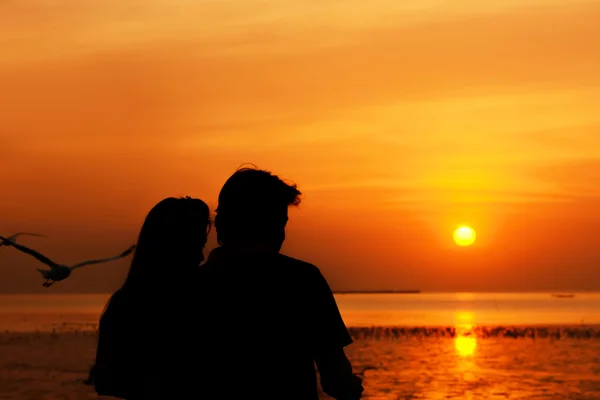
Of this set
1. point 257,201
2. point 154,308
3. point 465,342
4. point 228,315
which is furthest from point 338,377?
point 465,342

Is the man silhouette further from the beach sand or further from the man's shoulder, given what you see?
the beach sand

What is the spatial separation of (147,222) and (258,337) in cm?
68

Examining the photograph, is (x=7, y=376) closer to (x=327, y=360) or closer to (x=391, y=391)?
(x=391, y=391)

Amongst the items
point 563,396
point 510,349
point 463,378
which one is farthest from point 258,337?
point 510,349

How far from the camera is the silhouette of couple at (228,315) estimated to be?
4195 millimetres

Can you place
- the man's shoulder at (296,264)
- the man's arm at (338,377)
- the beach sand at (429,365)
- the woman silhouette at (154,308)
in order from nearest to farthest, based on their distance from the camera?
the man's arm at (338,377), the man's shoulder at (296,264), the woman silhouette at (154,308), the beach sand at (429,365)

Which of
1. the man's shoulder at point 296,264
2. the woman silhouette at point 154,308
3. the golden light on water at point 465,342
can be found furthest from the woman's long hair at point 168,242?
the golden light on water at point 465,342

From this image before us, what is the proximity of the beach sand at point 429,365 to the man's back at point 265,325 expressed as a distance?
22.7 m

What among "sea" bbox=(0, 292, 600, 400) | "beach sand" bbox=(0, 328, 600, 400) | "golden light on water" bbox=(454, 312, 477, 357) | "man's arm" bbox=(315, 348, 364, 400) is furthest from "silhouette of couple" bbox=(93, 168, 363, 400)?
"golden light on water" bbox=(454, 312, 477, 357)

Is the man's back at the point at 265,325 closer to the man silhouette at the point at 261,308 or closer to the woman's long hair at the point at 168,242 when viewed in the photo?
the man silhouette at the point at 261,308

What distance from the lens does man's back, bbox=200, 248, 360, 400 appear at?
4188 millimetres

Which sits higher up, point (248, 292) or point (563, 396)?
point (248, 292)

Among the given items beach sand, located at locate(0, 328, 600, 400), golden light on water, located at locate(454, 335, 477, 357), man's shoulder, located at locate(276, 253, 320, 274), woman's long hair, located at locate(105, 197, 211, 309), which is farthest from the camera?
golden light on water, located at locate(454, 335, 477, 357)

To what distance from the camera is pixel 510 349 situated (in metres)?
46.4
